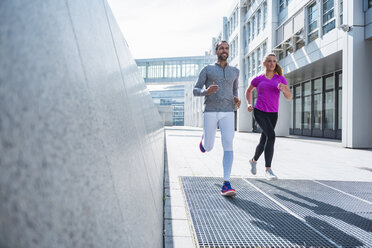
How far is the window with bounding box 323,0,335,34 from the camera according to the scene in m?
14.0

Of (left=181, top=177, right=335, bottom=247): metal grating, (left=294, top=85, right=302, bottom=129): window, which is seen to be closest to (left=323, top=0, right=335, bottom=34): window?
(left=294, top=85, right=302, bottom=129): window

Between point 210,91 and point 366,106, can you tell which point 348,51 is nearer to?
point 366,106

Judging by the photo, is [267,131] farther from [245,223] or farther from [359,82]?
[359,82]

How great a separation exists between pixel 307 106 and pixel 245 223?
2175cm

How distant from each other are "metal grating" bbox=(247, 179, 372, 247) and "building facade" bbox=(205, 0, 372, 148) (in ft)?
27.1

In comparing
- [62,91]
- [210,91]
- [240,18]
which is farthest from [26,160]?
[240,18]

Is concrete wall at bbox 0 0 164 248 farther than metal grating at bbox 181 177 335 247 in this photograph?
No

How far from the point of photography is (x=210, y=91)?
3564 mm

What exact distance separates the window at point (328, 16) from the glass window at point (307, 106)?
7927mm

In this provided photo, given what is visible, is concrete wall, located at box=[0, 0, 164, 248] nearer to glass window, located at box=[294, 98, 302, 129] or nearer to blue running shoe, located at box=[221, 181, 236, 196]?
blue running shoe, located at box=[221, 181, 236, 196]

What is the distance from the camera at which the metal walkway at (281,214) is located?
2.30m

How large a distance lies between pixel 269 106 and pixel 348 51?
925 cm

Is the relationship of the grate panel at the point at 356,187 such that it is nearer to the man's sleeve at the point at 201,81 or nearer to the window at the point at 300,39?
the man's sleeve at the point at 201,81

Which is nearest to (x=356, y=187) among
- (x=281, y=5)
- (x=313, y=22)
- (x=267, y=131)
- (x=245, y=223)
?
(x=267, y=131)
